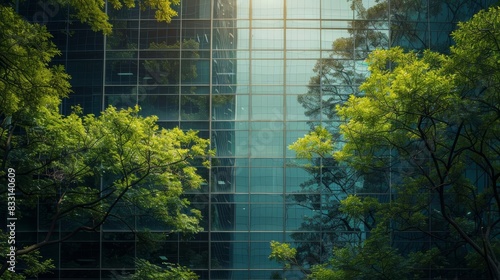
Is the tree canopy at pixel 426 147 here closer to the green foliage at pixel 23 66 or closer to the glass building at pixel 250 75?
the glass building at pixel 250 75

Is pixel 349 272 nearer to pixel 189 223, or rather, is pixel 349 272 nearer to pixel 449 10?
pixel 189 223

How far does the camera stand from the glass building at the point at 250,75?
3559 cm

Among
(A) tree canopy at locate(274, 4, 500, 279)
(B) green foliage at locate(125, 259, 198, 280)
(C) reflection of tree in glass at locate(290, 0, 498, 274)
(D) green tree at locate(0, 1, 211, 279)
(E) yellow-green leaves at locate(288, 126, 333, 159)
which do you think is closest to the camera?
(A) tree canopy at locate(274, 4, 500, 279)

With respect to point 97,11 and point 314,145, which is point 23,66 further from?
point 314,145

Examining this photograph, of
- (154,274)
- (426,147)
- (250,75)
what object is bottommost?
(154,274)

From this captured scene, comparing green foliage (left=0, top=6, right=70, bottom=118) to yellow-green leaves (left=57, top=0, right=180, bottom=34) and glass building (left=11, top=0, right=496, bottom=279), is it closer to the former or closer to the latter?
yellow-green leaves (left=57, top=0, right=180, bottom=34)

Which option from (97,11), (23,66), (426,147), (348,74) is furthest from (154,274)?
(348,74)

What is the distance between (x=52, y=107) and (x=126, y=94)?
865 centimetres

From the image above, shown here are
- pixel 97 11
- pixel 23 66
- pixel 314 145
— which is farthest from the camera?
pixel 314 145

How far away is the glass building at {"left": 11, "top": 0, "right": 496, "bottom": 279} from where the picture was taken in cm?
3559

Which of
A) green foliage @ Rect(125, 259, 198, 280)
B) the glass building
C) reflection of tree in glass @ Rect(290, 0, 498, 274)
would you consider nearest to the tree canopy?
reflection of tree in glass @ Rect(290, 0, 498, 274)

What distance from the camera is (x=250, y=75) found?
36.3 meters

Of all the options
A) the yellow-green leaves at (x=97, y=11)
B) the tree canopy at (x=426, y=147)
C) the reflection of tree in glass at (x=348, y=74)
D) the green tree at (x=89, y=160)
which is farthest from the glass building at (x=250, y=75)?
the yellow-green leaves at (x=97, y=11)

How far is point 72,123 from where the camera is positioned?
2725cm
